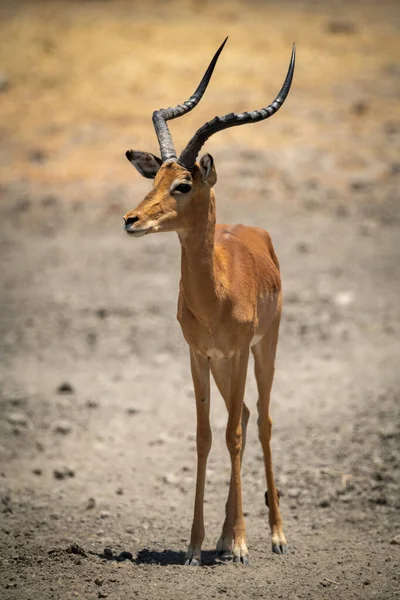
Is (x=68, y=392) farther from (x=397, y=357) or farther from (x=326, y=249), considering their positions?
(x=326, y=249)

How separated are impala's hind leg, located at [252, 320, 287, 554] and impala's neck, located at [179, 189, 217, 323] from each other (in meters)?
1.13

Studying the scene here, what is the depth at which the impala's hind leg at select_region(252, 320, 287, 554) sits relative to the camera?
8445 millimetres

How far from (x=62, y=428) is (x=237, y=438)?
12.9 feet

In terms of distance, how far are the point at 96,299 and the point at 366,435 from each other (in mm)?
5972

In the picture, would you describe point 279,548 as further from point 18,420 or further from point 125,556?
point 18,420

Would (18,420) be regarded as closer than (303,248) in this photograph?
Yes

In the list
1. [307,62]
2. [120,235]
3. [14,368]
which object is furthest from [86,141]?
[14,368]

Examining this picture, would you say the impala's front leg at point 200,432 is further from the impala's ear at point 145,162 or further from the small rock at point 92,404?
the small rock at point 92,404

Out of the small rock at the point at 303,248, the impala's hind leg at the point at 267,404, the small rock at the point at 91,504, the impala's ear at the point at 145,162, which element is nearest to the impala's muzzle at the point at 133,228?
the impala's ear at the point at 145,162

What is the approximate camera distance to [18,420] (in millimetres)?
11398

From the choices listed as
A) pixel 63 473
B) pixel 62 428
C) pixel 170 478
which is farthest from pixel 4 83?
pixel 170 478

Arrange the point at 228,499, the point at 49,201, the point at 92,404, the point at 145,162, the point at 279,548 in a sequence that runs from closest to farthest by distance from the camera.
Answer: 1. the point at 145,162
2. the point at 228,499
3. the point at 279,548
4. the point at 92,404
5. the point at 49,201

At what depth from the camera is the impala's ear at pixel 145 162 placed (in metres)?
7.35

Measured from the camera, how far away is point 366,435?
10.7 meters
